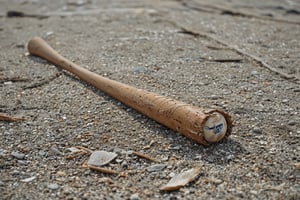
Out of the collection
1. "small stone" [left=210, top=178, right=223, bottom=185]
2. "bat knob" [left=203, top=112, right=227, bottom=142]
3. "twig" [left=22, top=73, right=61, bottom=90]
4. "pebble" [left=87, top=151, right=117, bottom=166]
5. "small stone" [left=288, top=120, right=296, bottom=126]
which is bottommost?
"small stone" [left=210, top=178, right=223, bottom=185]

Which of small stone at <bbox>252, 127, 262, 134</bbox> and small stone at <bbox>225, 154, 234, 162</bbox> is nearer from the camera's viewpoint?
small stone at <bbox>225, 154, 234, 162</bbox>

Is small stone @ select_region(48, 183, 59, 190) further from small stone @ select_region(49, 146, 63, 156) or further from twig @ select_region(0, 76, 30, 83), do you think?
twig @ select_region(0, 76, 30, 83)

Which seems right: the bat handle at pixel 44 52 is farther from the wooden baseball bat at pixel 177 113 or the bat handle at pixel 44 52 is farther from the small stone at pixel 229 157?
the small stone at pixel 229 157

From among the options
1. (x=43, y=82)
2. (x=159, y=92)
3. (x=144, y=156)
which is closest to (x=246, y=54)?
(x=159, y=92)

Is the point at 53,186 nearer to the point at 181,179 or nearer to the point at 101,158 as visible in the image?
the point at 101,158

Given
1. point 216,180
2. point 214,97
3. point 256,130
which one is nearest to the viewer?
point 216,180

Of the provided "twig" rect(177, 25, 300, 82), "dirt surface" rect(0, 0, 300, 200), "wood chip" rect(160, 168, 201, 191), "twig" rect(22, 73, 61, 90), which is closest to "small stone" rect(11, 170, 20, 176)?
A: "dirt surface" rect(0, 0, 300, 200)
